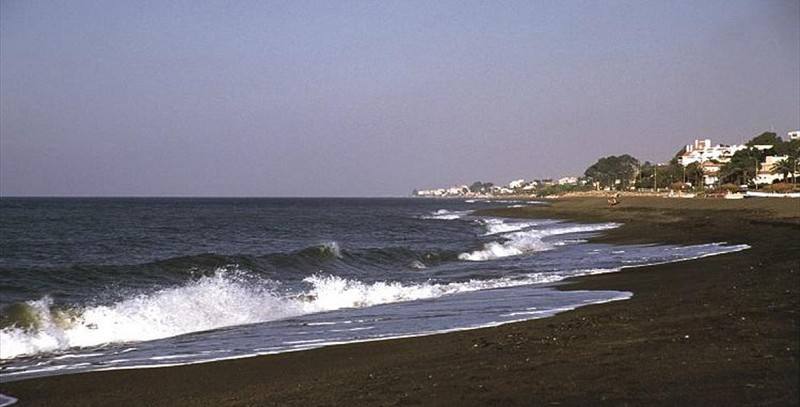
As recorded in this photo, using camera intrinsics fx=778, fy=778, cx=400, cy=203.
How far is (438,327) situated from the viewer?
13.7 m

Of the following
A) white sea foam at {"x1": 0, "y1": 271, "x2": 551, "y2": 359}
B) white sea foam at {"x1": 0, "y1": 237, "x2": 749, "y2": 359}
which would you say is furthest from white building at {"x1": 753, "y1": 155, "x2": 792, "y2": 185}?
white sea foam at {"x1": 0, "y1": 271, "x2": 551, "y2": 359}

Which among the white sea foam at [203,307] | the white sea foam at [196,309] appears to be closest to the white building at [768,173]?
the white sea foam at [203,307]

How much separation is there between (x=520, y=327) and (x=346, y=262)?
70.9ft

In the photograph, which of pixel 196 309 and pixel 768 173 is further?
pixel 768 173

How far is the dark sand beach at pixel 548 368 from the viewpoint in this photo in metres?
6.81

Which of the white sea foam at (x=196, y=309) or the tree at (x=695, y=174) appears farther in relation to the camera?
the tree at (x=695, y=174)

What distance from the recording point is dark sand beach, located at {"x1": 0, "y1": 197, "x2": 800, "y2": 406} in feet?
22.3

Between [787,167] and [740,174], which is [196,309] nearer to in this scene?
[787,167]

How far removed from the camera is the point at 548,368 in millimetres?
8070

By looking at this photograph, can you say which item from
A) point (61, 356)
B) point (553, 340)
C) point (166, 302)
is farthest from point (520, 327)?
point (166, 302)

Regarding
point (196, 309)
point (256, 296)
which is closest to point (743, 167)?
point (256, 296)

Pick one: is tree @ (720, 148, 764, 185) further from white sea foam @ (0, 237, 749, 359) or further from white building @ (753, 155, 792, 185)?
white sea foam @ (0, 237, 749, 359)

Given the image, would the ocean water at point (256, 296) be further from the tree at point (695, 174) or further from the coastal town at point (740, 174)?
the tree at point (695, 174)

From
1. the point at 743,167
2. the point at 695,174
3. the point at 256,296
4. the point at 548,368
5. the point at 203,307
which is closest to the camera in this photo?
the point at 548,368
